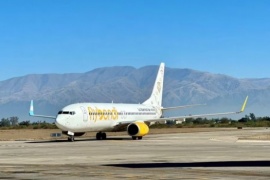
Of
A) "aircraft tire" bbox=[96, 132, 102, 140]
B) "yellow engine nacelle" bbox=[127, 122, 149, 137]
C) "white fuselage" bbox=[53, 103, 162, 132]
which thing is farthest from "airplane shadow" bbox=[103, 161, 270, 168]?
"aircraft tire" bbox=[96, 132, 102, 140]

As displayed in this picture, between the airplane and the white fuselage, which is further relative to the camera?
the airplane

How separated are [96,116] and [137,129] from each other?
183 inches

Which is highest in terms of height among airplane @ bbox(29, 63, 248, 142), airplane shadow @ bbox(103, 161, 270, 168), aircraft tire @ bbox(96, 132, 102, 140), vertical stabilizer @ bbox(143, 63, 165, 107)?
vertical stabilizer @ bbox(143, 63, 165, 107)

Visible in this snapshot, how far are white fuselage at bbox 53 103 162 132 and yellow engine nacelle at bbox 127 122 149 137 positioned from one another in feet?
6.87

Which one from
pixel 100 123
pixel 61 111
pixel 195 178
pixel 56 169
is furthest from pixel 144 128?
pixel 195 178

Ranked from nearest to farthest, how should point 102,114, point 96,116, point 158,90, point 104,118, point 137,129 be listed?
point 96,116
point 102,114
point 104,118
point 137,129
point 158,90

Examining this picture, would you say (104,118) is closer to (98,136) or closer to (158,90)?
(98,136)

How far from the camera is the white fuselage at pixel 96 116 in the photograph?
6092 cm

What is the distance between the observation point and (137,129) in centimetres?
6556

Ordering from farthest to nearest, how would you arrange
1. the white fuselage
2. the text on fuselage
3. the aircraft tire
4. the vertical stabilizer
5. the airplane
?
the vertical stabilizer → the aircraft tire → the text on fuselage → the airplane → the white fuselage

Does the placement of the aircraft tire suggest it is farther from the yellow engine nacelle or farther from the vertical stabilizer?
the vertical stabilizer

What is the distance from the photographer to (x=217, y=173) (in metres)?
22.8

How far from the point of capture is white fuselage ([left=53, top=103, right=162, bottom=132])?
200ft

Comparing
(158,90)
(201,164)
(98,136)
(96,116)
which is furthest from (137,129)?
(201,164)
